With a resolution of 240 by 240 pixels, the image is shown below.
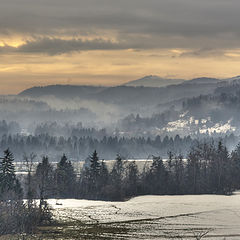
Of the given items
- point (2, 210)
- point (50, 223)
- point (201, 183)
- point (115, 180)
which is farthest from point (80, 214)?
point (201, 183)

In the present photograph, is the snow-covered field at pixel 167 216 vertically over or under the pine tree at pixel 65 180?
under

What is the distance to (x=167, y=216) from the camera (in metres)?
→ 94.4

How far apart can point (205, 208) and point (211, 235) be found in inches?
1087

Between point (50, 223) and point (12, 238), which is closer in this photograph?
point (12, 238)

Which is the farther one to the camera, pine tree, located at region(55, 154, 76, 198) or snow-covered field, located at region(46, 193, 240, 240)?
pine tree, located at region(55, 154, 76, 198)

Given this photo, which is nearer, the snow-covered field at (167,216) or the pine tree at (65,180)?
the snow-covered field at (167,216)

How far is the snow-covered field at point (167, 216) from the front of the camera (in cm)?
7875

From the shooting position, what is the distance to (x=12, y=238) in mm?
74250

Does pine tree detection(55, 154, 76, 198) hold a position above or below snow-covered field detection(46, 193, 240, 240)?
above

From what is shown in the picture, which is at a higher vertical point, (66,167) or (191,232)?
(66,167)

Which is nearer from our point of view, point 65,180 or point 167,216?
point 167,216

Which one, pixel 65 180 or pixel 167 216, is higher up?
pixel 65 180

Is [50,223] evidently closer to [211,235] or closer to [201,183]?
[211,235]

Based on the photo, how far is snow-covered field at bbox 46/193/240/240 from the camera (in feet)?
258
